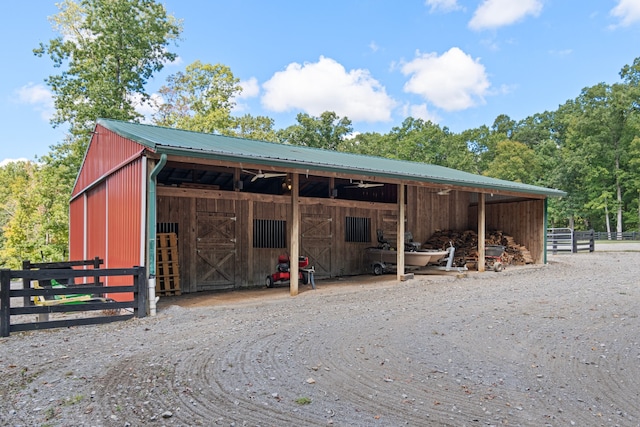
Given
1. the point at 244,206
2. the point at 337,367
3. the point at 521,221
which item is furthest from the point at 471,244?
the point at 337,367

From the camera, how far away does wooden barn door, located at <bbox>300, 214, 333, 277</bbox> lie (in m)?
12.4

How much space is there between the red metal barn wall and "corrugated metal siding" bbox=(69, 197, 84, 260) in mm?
35

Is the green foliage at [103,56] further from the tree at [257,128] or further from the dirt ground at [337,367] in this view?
the dirt ground at [337,367]

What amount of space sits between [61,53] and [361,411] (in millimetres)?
27244

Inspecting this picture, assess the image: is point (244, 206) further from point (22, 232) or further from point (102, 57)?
point (22, 232)

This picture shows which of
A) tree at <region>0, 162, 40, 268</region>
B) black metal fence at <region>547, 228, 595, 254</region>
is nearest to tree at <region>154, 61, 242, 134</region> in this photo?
tree at <region>0, 162, 40, 268</region>

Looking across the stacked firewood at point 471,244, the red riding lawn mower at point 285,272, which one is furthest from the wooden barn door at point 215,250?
the stacked firewood at point 471,244

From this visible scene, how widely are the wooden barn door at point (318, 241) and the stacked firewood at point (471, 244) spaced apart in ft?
11.5

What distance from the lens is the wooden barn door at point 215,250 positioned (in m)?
10.6

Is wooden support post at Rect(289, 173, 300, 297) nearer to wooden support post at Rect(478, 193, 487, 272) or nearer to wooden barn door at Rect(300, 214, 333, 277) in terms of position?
wooden barn door at Rect(300, 214, 333, 277)

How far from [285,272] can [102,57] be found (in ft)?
68.2

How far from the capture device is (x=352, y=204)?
42.0 ft

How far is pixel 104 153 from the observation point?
432 inches

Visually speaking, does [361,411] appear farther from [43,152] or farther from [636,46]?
[636,46]
